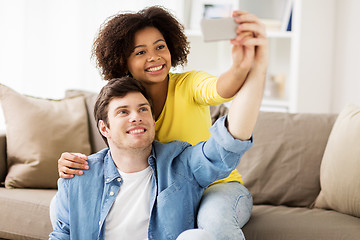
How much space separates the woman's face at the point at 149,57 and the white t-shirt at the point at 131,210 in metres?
0.33

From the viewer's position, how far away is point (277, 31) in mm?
3285

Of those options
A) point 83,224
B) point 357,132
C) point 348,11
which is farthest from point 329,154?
point 348,11

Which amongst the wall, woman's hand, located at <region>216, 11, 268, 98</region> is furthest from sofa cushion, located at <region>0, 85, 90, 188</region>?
the wall

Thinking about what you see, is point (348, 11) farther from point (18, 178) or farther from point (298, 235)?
point (18, 178)

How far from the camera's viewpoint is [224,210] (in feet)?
4.67

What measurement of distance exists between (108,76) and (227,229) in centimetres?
73

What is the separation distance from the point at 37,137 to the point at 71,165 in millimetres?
749

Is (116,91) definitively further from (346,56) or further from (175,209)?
(346,56)

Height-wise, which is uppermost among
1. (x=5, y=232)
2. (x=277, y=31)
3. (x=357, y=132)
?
(x=277, y=31)

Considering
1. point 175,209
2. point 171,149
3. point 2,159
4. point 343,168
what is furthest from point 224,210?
point 2,159

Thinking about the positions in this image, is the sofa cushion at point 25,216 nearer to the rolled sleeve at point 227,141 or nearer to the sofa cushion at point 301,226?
the sofa cushion at point 301,226

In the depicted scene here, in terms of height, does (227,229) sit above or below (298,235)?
above

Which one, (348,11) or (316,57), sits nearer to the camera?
(348,11)

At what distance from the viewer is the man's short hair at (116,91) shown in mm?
1517
